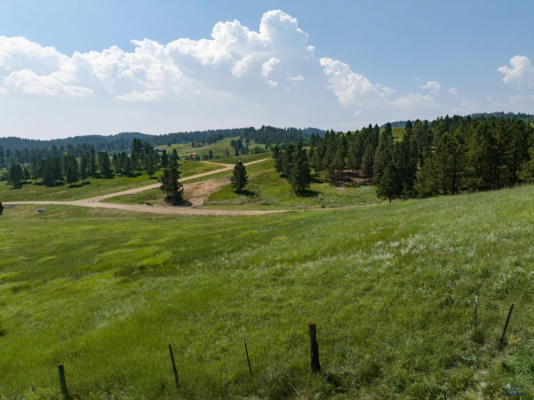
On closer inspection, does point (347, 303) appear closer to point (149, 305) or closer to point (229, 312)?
point (229, 312)

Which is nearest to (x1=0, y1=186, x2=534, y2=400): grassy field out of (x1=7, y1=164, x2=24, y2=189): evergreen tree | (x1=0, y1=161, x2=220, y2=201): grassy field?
(x1=0, y1=161, x2=220, y2=201): grassy field

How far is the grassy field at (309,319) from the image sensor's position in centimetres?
852

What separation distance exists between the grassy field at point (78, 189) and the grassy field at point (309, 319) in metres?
111

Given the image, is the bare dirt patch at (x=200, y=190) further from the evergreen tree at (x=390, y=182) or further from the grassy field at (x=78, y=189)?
the evergreen tree at (x=390, y=182)

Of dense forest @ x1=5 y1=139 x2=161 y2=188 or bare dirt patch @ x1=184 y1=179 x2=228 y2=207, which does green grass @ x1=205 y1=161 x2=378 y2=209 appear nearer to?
bare dirt patch @ x1=184 y1=179 x2=228 y2=207

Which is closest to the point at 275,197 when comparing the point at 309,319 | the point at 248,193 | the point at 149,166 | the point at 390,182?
the point at 248,193

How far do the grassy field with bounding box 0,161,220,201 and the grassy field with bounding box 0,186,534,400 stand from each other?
363 feet

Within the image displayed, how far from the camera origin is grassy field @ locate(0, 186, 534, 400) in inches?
336

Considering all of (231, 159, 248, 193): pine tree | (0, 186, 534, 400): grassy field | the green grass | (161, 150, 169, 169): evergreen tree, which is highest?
(161, 150, 169, 169): evergreen tree

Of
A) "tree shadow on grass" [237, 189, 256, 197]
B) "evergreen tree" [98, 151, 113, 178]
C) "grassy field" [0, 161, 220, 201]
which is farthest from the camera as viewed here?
"evergreen tree" [98, 151, 113, 178]

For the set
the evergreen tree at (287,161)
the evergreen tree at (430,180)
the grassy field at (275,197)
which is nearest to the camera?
the evergreen tree at (430,180)

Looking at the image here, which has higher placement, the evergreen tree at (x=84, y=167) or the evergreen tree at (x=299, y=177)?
the evergreen tree at (x=84, y=167)

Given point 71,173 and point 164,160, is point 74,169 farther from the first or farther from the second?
point 164,160

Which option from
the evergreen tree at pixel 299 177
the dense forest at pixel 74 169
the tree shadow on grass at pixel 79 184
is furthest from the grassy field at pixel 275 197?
the dense forest at pixel 74 169
